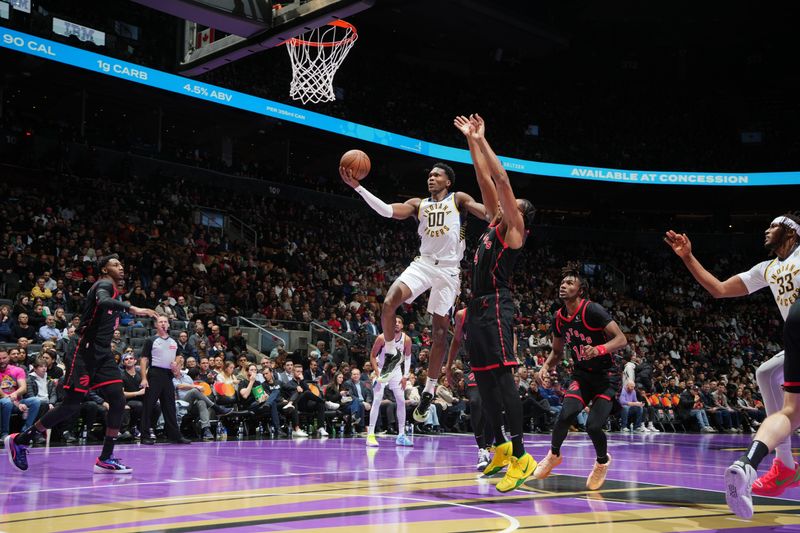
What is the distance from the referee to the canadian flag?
13.0 ft

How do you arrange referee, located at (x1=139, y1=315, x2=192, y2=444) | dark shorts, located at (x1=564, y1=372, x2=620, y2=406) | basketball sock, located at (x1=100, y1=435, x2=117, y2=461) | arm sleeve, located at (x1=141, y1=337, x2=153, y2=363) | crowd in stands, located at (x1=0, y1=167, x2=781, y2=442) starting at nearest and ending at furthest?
dark shorts, located at (x1=564, y1=372, x2=620, y2=406)
basketball sock, located at (x1=100, y1=435, x2=117, y2=461)
referee, located at (x1=139, y1=315, x2=192, y2=444)
arm sleeve, located at (x1=141, y1=337, x2=153, y2=363)
crowd in stands, located at (x1=0, y1=167, x2=781, y2=442)

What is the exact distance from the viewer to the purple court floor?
184 inches

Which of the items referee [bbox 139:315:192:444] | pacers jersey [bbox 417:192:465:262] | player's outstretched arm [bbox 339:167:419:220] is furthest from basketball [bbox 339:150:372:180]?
referee [bbox 139:315:192:444]

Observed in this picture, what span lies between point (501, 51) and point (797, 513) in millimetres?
30125

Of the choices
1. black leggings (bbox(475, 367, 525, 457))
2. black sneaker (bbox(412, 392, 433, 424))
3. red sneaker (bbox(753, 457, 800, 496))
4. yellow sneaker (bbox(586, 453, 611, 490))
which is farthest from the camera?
black sneaker (bbox(412, 392, 433, 424))

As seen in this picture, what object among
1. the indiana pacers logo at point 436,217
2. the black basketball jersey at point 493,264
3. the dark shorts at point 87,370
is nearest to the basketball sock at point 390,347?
the indiana pacers logo at point 436,217

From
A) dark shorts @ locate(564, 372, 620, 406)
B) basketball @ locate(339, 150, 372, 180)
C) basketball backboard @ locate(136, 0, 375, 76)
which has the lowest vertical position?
dark shorts @ locate(564, 372, 620, 406)

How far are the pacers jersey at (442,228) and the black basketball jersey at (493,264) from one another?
1623 mm

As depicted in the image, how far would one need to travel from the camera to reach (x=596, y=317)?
7020mm

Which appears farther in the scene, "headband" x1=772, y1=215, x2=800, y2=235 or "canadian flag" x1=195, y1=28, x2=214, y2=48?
"canadian flag" x1=195, y1=28, x2=214, y2=48

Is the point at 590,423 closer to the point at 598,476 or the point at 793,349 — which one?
the point at 598,476

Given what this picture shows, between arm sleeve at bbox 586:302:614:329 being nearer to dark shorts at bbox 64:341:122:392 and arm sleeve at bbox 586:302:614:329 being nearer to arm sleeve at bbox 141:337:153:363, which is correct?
dark shorts at bbox 64:341:122:392

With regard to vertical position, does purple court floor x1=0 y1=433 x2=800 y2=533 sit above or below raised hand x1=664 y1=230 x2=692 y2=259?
below

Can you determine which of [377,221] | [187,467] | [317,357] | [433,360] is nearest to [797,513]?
[433,360]
